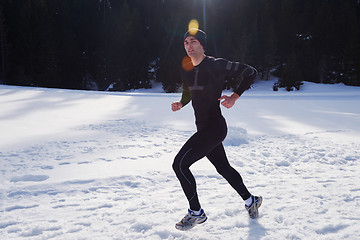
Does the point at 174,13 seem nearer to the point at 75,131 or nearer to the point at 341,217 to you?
the point at 75,131

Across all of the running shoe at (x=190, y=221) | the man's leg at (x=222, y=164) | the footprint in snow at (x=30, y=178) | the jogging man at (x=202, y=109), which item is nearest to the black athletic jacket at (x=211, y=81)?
the jogging man at (x=202, y=109)

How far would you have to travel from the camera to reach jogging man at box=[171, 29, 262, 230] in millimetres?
2746

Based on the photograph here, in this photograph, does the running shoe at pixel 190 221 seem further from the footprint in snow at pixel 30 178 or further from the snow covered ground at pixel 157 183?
the footprint in snow at pixel 30 178

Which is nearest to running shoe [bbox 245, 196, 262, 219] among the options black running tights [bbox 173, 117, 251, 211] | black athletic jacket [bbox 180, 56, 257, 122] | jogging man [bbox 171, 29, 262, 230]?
jogging man [bbox 171, 29, 262, 230]

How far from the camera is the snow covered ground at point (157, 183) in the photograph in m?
2.91

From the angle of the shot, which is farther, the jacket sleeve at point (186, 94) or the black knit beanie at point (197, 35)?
the jacket sleeve at point (186, 94)

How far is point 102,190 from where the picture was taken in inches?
153

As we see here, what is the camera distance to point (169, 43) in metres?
35.9

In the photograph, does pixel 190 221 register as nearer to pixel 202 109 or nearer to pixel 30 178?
pixel 202 109

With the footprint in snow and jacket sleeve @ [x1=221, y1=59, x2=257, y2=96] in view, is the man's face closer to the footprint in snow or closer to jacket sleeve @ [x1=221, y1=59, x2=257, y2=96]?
jacket sleeve @ [x1=221, y1=59, x2=257, y2=96]

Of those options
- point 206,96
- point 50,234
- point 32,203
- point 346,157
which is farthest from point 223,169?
point 346,157

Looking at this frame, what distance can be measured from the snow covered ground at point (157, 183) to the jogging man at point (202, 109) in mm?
383

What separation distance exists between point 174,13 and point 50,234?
3847 cm

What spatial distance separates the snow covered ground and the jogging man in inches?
15.1
